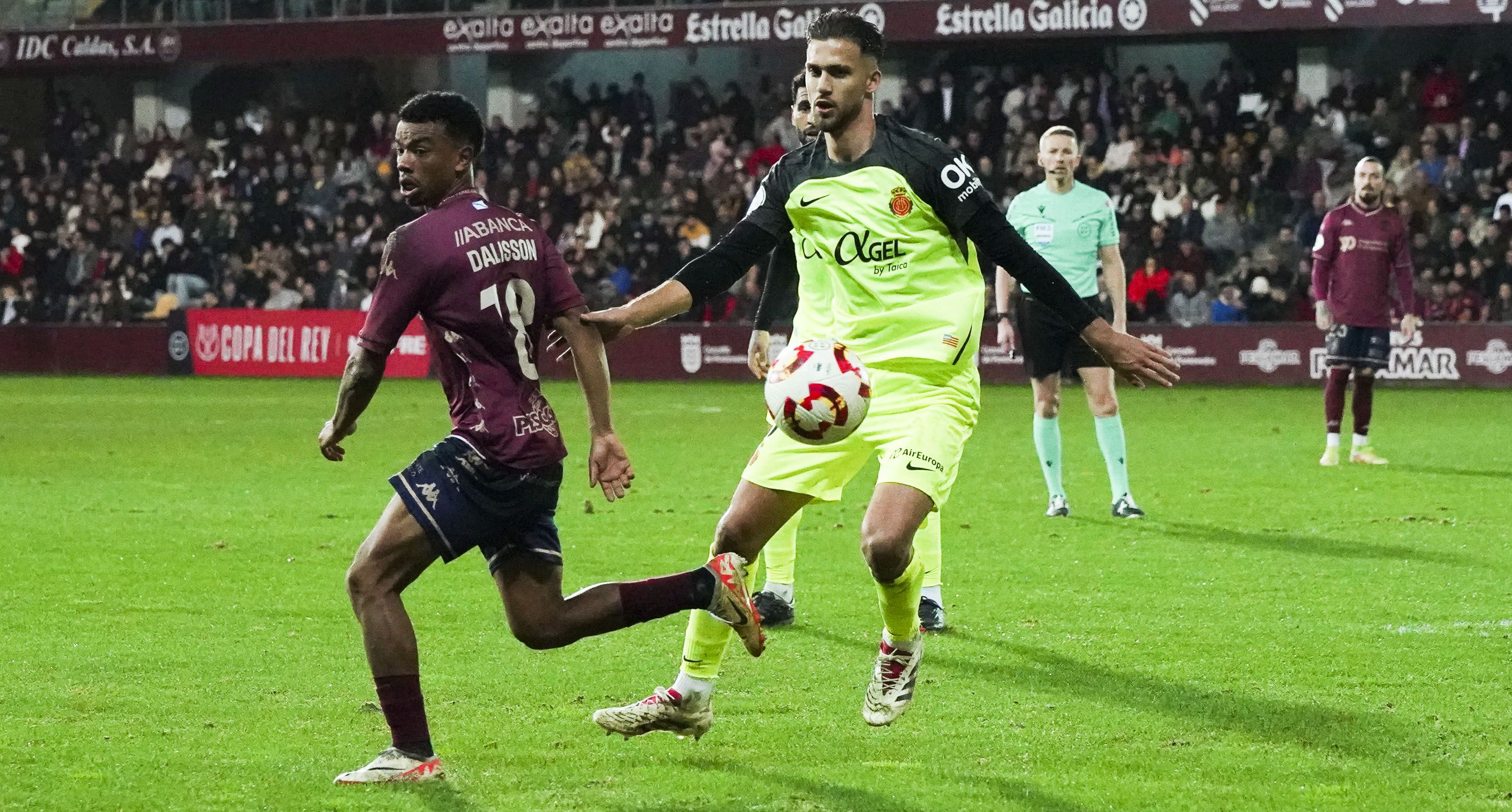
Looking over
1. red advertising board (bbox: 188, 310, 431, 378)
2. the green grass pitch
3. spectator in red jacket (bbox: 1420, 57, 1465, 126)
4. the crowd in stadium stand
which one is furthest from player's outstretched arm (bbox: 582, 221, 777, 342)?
spectator in red jacket (bbox: 1420, 57, 1465, 126)

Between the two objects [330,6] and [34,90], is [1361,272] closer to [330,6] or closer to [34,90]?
[330,6]

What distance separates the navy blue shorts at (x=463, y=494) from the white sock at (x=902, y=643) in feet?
4.15

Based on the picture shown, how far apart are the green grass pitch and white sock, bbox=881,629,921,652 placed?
25 cm

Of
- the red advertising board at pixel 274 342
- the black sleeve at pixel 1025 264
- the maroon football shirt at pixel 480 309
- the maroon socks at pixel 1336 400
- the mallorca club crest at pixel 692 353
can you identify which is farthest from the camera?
the red advertising board at pixel 274 342

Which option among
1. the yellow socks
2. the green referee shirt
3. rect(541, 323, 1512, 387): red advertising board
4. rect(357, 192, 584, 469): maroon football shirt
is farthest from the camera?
rect(541, 323, 1512, 387): red advertising board

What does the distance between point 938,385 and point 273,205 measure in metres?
29.1

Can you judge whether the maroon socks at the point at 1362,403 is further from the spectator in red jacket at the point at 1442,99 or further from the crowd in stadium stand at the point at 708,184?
the spectator in red jacket at the point at 1442,99

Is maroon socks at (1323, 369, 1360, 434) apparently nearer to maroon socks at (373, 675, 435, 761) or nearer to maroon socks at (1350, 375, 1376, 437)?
maroon socks at (1350, 375, 1376, 437)

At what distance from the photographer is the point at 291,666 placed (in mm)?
6906

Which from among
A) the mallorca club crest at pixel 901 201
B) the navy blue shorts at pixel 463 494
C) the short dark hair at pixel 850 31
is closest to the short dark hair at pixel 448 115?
the navy blue shorts at pixel 463 494

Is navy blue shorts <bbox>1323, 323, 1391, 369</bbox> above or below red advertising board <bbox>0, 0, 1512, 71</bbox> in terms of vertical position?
below

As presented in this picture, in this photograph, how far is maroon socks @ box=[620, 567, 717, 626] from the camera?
5461 millimetres

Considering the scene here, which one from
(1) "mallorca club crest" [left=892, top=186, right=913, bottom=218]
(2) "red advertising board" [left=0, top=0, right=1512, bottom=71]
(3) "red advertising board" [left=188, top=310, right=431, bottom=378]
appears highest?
(2) "red advertising board" [left=0, top=0, right=1512, bottom=71]

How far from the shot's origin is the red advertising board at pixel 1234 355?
23.9 meters
